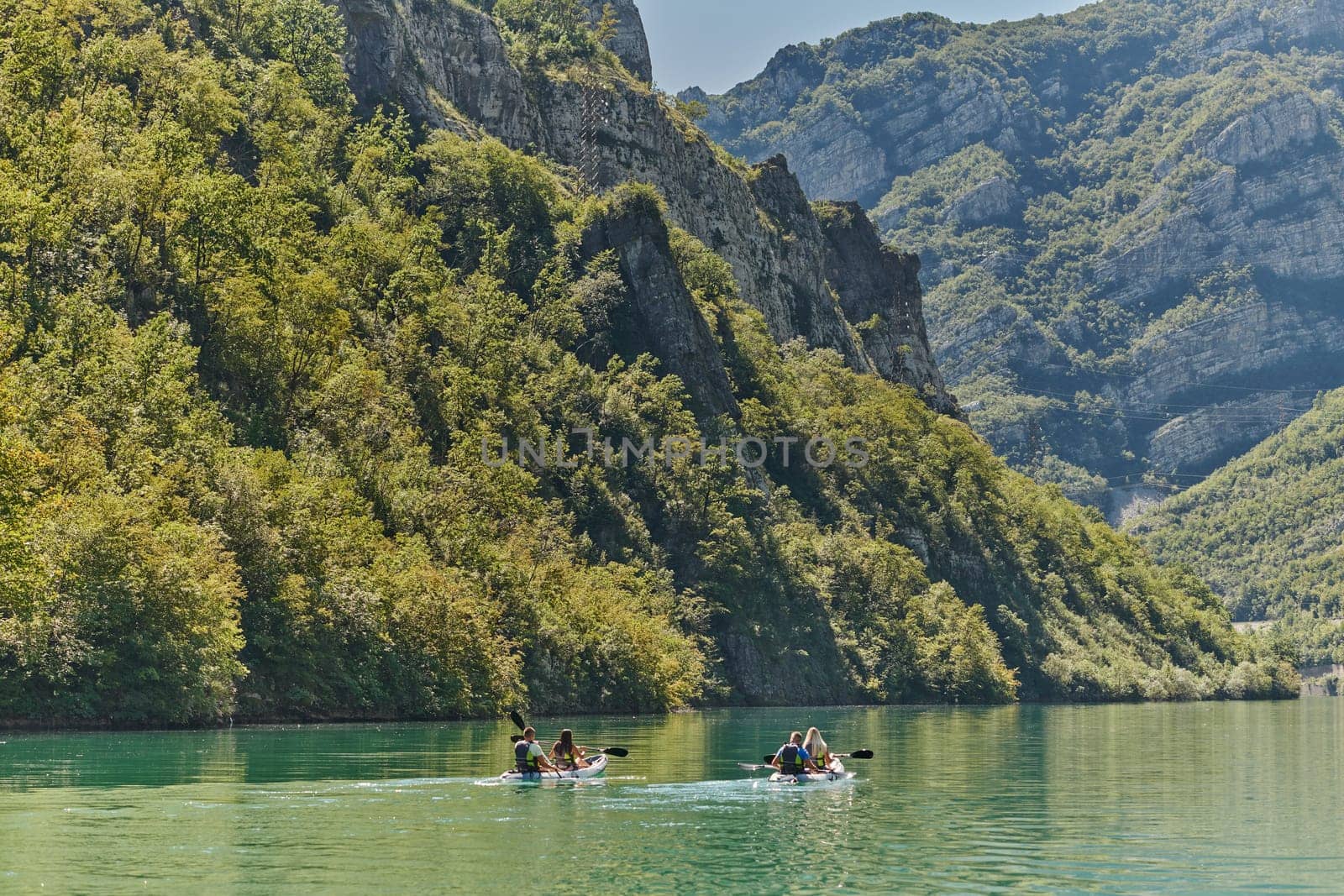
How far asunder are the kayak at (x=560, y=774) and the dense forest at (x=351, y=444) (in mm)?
22699

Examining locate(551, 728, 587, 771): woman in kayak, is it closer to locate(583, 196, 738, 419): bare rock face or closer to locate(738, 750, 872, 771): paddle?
locate(738, 750, 872, 771): paddle

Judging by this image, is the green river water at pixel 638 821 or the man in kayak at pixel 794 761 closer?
the green river water at pixel 638 821

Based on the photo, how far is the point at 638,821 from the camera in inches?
1871

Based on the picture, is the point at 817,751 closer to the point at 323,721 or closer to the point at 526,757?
the point at 526,757

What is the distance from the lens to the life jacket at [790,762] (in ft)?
198

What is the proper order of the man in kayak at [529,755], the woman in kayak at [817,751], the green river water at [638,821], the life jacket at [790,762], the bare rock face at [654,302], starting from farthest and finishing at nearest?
the bare rock face at [654,302] → the woman in kayak at [817,751] → the life jacket at [790,762] → the man in kayak at [529,755] → the green river water at [638,821]

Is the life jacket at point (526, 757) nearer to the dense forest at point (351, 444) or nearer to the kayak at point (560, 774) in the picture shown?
the kayak at point (560, 774)

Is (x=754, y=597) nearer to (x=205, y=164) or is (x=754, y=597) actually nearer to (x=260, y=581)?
(x=205, y=164)

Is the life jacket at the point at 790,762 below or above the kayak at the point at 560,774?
above

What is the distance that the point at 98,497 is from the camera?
77.6 m

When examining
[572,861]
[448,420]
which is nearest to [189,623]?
[572,861]

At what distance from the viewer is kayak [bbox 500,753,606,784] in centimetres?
5741

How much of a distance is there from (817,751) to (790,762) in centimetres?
189

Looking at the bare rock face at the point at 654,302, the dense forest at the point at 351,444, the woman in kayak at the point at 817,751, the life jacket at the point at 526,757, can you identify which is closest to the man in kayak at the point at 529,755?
the life jacket at the point at 526,757
